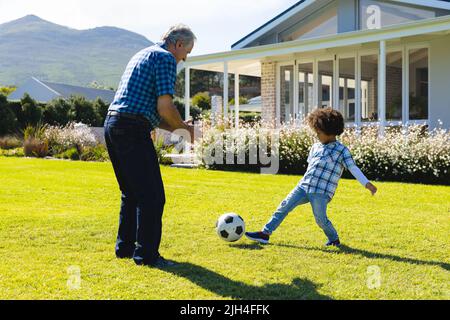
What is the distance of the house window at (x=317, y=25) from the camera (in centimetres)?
1619

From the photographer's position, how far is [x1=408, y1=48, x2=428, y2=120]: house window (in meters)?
14.0

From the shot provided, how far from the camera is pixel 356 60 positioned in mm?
15180

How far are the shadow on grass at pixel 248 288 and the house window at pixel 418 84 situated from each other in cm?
1133

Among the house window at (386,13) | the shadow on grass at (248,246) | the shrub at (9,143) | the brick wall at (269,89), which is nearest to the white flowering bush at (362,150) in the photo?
the brick wall at (269,89)

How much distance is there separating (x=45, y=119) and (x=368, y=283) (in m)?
24.6

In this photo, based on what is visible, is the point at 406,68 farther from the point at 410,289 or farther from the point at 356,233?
the point at 410,289

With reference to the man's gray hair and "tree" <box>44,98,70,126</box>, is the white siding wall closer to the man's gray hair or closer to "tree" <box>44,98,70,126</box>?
the man's gray hair

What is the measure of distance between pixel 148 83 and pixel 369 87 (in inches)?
470

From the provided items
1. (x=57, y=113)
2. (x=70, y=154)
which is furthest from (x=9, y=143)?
(x=57, y=113)

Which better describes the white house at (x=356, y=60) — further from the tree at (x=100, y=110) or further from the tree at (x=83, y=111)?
the tree at (x=100, y=110)

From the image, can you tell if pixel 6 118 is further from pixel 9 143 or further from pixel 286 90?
pixel 286 90

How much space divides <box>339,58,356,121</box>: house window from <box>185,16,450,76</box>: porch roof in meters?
1.43

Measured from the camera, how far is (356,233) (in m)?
5.63

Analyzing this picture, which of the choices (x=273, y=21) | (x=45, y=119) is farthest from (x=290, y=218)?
(x=45, y=119)
